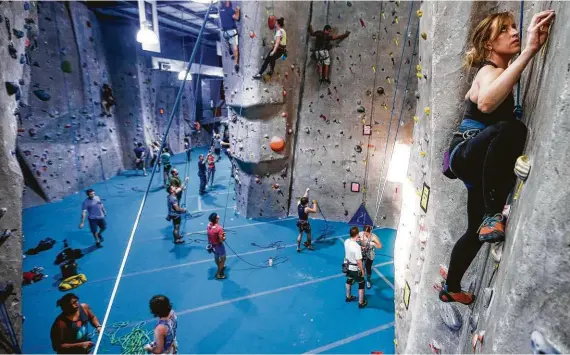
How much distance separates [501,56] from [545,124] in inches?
20.2

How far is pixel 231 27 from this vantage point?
7.49 m

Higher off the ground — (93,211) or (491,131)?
(491,131)

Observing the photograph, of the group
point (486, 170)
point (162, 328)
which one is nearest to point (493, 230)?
point (486, 170)

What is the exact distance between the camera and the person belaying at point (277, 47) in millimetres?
6526

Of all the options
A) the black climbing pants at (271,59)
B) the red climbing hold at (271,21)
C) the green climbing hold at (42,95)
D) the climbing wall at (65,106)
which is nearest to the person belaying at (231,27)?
the red climbing hold at (271,21)

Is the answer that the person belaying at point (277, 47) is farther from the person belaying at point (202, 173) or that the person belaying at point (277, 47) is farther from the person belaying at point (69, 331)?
the person belaying at point (69, 331)

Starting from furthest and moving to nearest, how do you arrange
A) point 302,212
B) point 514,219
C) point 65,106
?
1. point 65,106
2. point 302,212
3. point 514,219

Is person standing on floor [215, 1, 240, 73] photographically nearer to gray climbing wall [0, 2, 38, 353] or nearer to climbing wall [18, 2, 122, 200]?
gray climbing wall [0, 2, 38, 353]

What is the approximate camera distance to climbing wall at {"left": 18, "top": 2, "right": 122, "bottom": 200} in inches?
360

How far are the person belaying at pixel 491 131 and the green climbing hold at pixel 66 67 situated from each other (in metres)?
11.9

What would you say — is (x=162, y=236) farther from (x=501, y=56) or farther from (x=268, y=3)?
(x=501, y=56)

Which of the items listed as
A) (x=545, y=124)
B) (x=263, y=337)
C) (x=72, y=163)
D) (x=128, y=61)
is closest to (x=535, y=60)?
(x=545, y=124)

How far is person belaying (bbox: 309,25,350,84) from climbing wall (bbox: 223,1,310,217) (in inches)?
13.6

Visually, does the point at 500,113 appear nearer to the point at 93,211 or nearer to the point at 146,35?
the point at 146,35
